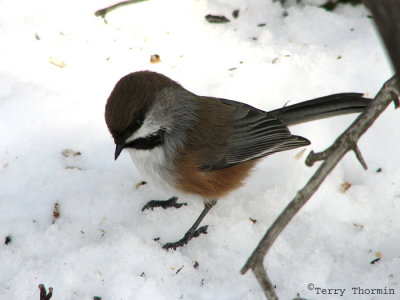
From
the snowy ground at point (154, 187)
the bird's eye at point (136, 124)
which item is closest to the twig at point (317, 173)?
the snowy ground at point (154, 187)

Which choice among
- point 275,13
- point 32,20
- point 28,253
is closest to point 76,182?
point 28,253

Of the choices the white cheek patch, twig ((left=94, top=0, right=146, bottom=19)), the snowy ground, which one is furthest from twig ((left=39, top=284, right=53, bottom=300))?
twig ((left=94, top=0, right=146, bottom=19))

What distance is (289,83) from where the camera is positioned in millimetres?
5195

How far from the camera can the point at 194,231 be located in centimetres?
410

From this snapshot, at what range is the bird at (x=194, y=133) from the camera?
371cm

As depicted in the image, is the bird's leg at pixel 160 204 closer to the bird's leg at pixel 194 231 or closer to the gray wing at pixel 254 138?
the bird's leg at pixel 194 231

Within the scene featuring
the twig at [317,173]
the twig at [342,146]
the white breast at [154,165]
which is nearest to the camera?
the twig at [342,146]

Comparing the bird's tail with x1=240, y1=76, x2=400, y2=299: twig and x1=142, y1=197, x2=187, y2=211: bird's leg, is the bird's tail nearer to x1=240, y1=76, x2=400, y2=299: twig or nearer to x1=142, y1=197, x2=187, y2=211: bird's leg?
x1=142, y1=197, x2=187, y2=211: bird's leg

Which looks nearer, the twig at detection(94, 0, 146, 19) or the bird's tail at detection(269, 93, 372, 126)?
the bird's tail at detection(269, 93, 372, 126)

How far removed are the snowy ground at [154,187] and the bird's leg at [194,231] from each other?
58 millimetres

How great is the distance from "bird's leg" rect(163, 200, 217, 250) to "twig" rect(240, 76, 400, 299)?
154 cm

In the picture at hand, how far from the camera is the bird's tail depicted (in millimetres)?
4344

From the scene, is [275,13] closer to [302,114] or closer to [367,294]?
[302,114]

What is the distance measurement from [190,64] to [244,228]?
208 cm
